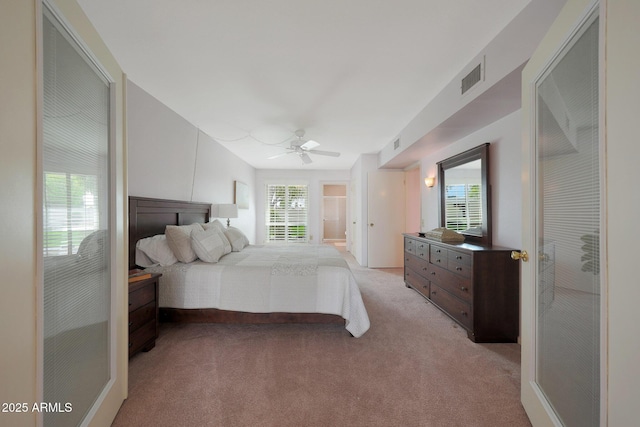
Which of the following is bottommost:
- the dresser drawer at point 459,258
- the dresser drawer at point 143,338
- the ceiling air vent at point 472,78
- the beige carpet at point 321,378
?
the beige carpet at point 321,378

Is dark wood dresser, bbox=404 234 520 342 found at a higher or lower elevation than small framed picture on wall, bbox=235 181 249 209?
lower

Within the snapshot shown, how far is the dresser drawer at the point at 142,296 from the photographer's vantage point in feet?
6.11

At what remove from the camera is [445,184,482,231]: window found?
287 centimetres

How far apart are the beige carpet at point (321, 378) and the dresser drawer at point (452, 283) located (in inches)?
15.2

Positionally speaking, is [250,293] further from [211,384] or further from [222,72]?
[222,72]

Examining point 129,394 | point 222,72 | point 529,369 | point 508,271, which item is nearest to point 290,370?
point 129,394

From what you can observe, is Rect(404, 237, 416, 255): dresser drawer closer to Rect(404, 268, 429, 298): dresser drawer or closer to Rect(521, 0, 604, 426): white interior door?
Rect(404, 268, 429, 298): dresser drawer

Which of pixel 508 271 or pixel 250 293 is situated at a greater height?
pixel 508 271

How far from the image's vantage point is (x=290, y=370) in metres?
1.83

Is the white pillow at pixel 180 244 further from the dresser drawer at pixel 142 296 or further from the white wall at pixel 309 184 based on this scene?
the white wall at pixel 309 184

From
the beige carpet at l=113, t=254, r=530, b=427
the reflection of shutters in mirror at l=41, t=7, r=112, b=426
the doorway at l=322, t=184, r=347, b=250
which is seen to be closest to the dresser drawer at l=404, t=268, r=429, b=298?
the beige carpet at l=113, t=254, r=530, b=427

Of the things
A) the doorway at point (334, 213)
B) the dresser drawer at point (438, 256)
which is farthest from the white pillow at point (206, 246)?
the doorway at point (334, 213)

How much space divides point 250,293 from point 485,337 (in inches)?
87.3

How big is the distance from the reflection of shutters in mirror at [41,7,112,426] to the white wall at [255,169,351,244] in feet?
18.5
